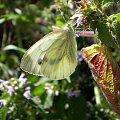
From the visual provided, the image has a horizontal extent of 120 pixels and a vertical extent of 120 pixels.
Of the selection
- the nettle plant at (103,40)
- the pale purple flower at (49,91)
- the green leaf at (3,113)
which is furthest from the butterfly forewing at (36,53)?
the pale purple flower at (49,91)

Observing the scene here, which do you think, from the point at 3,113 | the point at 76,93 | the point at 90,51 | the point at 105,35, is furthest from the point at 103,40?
the point at 76,93

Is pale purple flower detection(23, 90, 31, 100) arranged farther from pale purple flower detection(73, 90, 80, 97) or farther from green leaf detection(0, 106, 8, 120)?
pale purple flower detection(73, 90, 80, 97)

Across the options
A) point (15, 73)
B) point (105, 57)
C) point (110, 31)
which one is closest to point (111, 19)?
point (110, 31)

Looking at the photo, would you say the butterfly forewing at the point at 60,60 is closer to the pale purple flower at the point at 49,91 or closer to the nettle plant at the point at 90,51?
the nettle plant at the point at 90,51

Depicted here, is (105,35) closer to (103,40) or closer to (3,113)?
(103,40)

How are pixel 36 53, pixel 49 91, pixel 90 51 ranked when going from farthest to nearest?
pixel 49 91 → pixel 36 53 → pixel 90 51

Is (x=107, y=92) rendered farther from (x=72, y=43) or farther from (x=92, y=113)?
(x=92, y=113)
